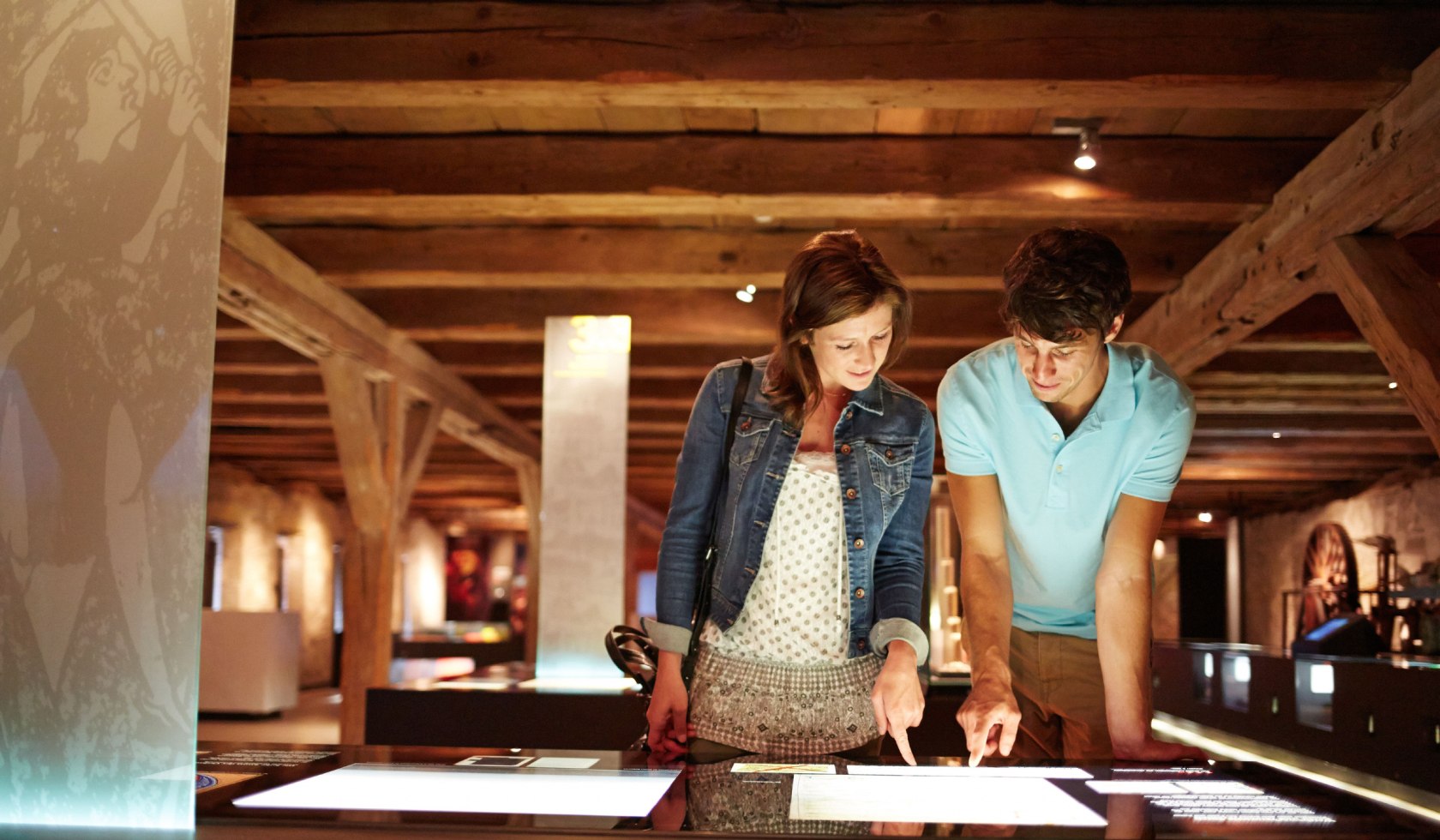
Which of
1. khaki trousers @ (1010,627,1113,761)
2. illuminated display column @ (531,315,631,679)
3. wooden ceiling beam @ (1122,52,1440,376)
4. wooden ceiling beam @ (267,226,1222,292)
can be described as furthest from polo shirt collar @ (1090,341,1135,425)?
illuminated display column @ (531,315,631,679)

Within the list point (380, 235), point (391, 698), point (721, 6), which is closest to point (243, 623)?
point (380, 235)

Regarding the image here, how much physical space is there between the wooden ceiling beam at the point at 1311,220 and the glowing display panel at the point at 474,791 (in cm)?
338

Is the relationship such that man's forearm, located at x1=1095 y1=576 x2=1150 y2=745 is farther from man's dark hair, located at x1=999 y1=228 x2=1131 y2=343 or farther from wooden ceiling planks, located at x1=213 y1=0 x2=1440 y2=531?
wooden ceiling planks, located at x1=213 y1=0 x2=1440 y2=531

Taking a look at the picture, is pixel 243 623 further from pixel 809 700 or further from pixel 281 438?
pixel 809 700

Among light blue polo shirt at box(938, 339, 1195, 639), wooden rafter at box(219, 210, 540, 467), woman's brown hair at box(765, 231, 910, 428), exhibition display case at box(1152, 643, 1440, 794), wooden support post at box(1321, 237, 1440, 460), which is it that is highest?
wooden rafter at box(219, 210, 540, 467)

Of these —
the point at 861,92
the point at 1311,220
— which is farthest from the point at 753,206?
the point at 1311,220

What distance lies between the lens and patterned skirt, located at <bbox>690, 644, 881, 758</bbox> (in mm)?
1988

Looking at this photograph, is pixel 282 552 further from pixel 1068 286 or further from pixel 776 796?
pixel 776 796

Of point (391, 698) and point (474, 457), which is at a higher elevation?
→ point (474, 457)

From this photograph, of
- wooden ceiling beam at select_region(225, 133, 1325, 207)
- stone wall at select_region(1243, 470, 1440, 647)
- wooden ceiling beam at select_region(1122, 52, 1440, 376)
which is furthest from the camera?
stone wall at select_region(1243, 470, 1440, 647)

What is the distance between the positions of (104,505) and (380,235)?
16.7 ft

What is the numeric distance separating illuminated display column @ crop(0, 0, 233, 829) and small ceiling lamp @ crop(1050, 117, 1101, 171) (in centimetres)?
371

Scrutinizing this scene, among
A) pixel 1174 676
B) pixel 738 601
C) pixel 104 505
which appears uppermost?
pixel 104 505

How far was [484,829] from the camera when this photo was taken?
117cm
